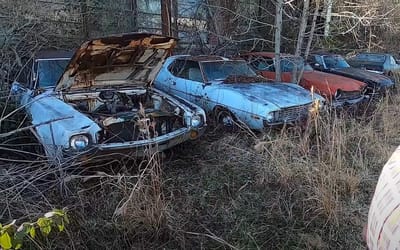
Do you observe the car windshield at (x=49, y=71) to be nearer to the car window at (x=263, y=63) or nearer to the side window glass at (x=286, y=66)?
the car window at (x=263, y=63)

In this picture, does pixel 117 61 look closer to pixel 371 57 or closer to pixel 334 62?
pixel 334 62

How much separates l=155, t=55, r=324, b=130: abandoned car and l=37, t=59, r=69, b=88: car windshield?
2.15 meters

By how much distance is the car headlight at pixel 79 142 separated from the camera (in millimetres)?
4082

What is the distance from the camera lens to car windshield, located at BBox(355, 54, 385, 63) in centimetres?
1261

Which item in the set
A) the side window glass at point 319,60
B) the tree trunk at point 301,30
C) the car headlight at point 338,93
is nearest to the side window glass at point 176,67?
the tree trunk at point 301,30

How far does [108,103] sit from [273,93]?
2.64 m

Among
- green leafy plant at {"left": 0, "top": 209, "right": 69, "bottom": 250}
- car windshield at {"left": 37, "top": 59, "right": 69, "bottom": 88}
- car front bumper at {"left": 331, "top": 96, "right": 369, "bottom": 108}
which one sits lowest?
car front bumper at {"left": 331, "top": 96, "right": 369, "bottom": 108}

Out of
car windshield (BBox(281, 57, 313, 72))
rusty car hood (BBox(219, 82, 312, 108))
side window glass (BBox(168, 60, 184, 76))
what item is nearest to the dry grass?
rusty car hood (BBox(219, 82, 312, 108))

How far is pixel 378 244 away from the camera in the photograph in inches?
61.6

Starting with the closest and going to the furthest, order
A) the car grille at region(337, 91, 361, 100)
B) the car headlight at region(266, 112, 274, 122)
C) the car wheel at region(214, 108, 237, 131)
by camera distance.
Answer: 1. the car headlight at region(266, 112, 274, 122)
2. the car wheel at region(214, 108, 237, 131)
3. the car grille at region(337, 91, 361, 100)

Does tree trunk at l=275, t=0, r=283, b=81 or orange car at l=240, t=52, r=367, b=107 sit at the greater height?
tree trunk at l=275, t=0, r=283, b=81

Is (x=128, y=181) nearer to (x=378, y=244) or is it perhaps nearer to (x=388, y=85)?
(x=378, y=244)

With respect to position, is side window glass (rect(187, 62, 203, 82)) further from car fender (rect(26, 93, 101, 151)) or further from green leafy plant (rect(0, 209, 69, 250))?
green leafy plant (rect(0, 209, 69, 250))

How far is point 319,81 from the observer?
844cm
